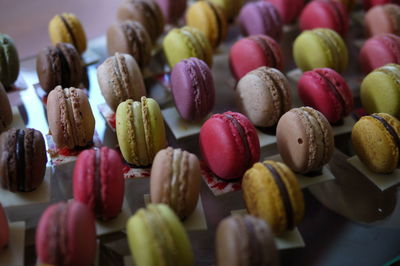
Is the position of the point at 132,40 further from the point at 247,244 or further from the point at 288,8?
the point at 247,244

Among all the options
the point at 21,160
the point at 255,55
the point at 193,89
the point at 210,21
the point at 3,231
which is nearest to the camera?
the point at 3,231

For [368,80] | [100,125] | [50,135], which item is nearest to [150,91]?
[100,125]

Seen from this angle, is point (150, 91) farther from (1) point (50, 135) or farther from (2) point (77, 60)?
(1) point (50, 135)

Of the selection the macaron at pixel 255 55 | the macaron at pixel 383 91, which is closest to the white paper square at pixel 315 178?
the macaron at pixel 383 91

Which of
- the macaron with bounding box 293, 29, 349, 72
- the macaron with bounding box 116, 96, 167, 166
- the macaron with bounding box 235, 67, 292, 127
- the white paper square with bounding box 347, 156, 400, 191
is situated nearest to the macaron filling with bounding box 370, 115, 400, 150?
the white paper square with bounding box 347, 156, 400, 191

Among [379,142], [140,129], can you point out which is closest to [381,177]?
[379,142]

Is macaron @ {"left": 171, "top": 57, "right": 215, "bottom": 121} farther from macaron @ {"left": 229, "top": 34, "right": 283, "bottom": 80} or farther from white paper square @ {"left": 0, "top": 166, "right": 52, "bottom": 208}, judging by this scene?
white paper square @ {"left": 0, "top": 166, "right": 52, "bottom": 208}

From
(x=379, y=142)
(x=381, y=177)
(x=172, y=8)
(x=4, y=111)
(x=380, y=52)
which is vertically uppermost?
(x=172, y=8)
